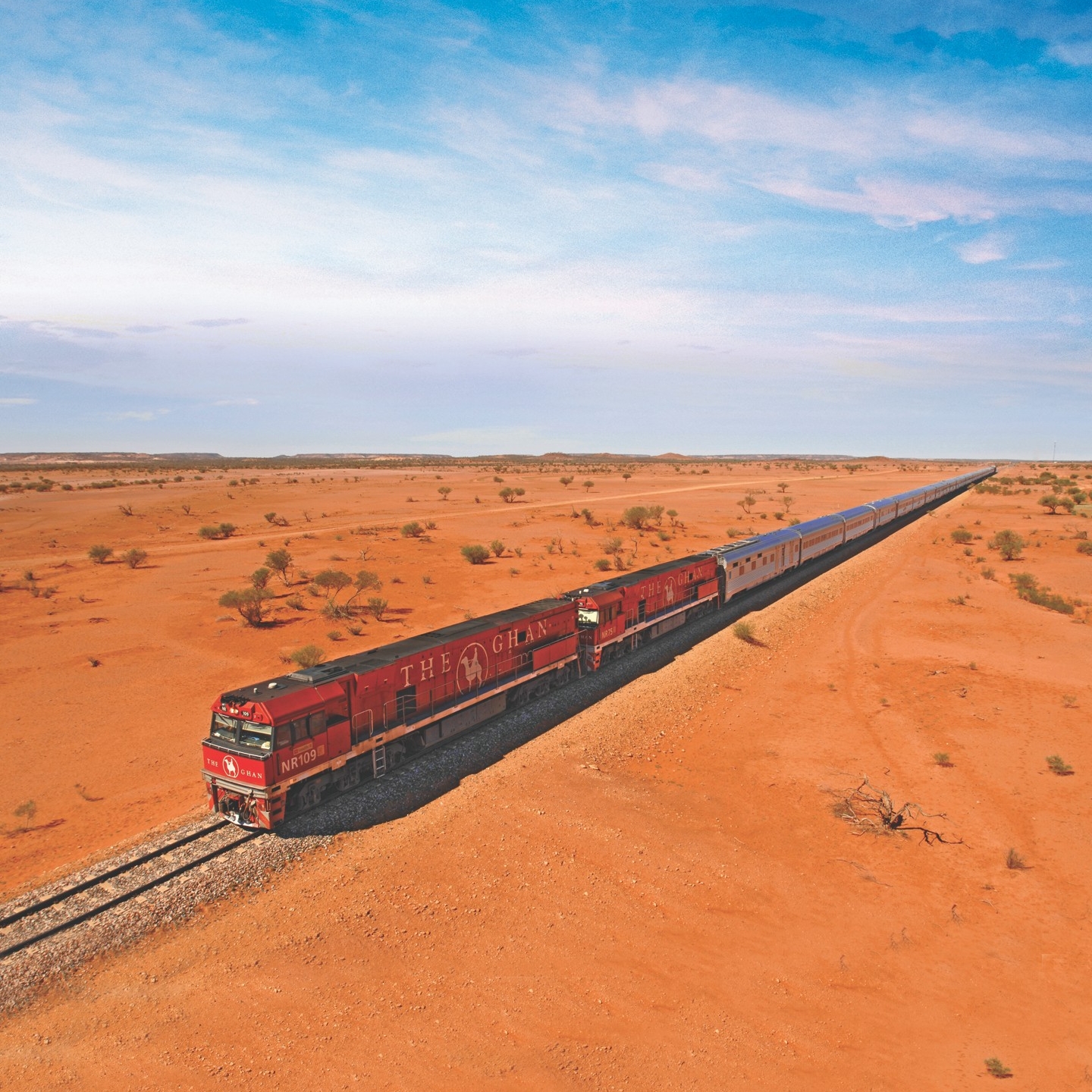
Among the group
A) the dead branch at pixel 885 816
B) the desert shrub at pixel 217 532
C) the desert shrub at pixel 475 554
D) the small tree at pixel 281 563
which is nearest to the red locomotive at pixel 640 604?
the dead branch at pixel 885 816

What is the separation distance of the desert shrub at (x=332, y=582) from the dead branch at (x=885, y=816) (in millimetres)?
26806

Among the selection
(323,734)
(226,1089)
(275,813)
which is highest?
(323,734)

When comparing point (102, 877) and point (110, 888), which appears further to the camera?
point (102, 877)

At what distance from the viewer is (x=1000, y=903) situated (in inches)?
505

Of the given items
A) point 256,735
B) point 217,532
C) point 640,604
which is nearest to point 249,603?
point 640,604

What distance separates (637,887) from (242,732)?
28.7ft

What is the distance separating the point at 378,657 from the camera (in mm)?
17234

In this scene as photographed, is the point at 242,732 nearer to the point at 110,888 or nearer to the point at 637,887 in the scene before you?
the point at 110,888

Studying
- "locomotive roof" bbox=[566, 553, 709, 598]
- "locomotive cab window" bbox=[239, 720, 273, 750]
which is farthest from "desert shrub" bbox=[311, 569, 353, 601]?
"locomotive cab window" bbox=[239, 720, 273, 750]

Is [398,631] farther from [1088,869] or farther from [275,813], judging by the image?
[1088,869]

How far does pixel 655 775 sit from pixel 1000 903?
767cm

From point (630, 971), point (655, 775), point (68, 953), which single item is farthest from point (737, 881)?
point (68, 953)

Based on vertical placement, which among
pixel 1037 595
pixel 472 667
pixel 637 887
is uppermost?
pixel 472 667

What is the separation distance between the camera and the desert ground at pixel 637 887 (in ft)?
31.7
